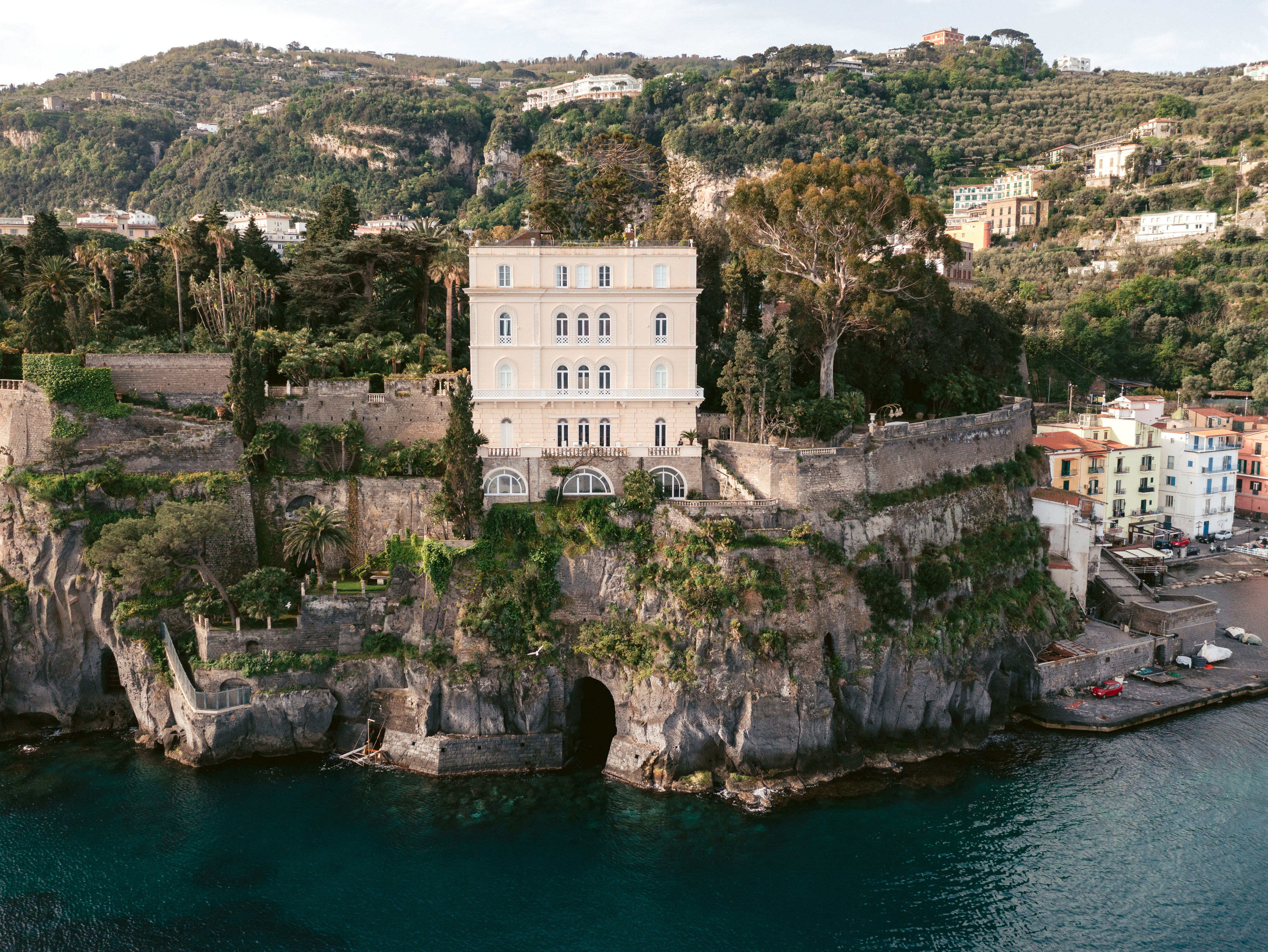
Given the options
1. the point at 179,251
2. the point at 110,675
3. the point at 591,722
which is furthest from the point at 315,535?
the point at 179,251

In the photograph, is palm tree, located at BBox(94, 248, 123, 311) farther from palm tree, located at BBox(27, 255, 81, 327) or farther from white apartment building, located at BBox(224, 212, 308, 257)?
white apartment building, located at BBox(224, 212, 308, 257)

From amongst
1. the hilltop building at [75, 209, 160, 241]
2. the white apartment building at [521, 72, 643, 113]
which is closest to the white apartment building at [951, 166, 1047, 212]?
the white apartment building at [521, 72, 643, 113]

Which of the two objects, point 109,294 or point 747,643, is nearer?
point 747,643

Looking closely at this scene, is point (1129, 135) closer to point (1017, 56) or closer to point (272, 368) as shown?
point (1017, 56)

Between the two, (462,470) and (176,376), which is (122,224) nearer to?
(176,376)

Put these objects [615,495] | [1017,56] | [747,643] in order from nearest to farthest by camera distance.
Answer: [747,643]
[615,495]
[1017,56]

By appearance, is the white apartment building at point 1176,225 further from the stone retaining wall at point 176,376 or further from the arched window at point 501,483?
the stone retaining wall at point 176,376


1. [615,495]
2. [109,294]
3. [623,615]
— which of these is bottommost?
[623,615]

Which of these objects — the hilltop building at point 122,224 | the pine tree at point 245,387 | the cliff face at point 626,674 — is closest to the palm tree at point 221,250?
the pine tree at point 245,387

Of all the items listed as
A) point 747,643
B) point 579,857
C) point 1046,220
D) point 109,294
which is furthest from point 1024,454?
point 1046,220
